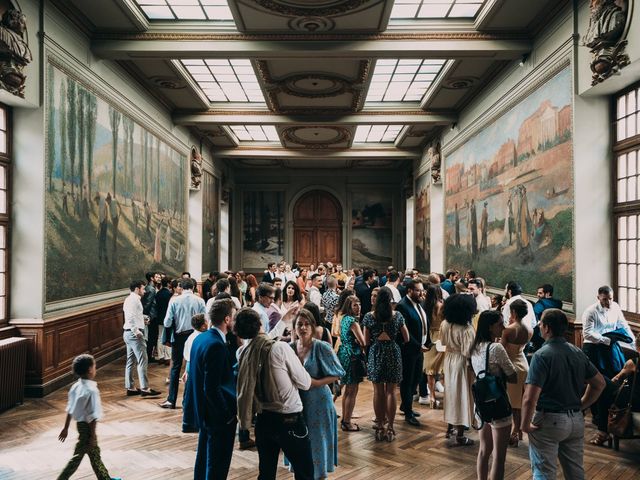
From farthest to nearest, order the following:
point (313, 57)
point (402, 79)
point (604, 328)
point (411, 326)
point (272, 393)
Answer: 1. point (402, 79)
2. point (313, 57)
3. point (411, 326)
4. point (604, 328)
5. point (272, 393)

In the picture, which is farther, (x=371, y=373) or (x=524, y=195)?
(x=524, y=195)

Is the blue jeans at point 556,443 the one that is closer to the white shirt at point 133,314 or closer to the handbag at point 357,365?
the handbag at point 357,365

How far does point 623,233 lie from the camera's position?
8.05 m

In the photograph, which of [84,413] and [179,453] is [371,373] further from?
[84,413]

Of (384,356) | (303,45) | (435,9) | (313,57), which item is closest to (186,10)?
(303,45)

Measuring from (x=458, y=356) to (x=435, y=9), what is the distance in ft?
22.4

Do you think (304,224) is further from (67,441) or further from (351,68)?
(67,441)

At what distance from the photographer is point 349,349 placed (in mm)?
6496

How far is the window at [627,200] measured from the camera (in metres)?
7.65

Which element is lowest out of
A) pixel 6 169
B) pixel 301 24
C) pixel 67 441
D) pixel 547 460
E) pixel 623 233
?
pixel 67 441

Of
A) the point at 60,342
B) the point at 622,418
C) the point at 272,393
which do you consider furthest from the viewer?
the point at 60,342

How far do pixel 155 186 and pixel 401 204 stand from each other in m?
15.6

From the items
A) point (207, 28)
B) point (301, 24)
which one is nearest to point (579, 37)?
point (301, 24)

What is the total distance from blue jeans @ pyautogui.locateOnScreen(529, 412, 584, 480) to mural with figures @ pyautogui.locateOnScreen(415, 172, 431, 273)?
15.7 meters
